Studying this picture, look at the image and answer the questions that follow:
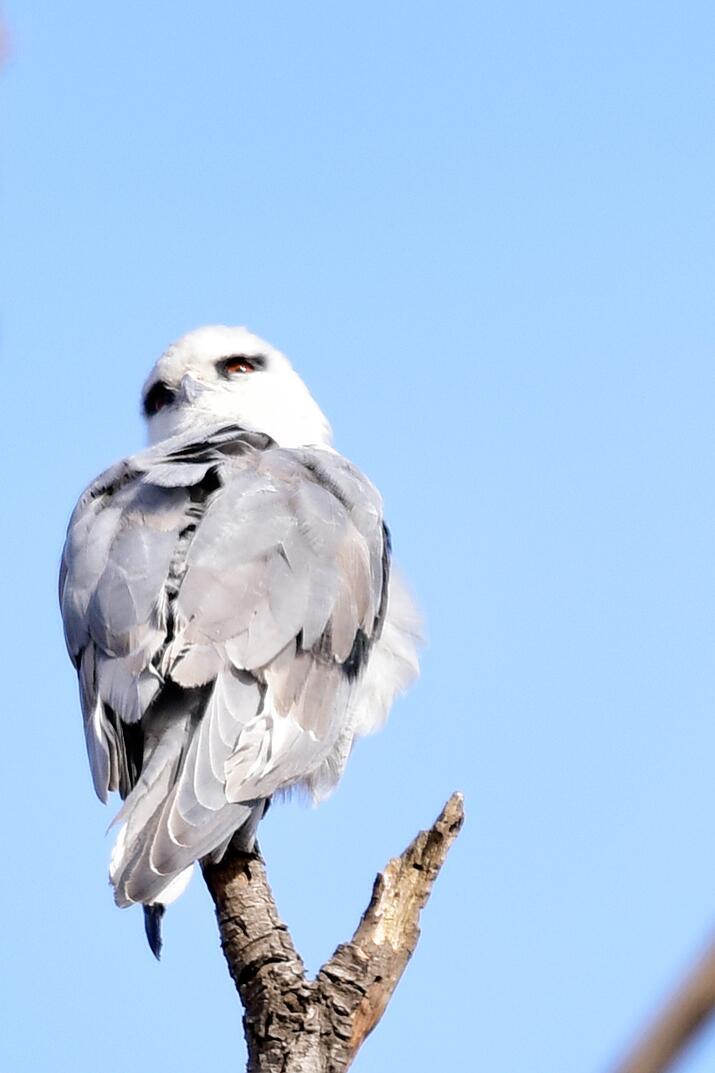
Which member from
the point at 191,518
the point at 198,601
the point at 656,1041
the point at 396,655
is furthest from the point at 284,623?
the point at 656,1041

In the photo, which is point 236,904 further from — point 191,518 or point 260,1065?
point 191,518

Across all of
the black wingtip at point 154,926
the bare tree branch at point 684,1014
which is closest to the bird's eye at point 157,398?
the black wingtip at point 154,926

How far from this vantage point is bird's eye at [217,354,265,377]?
6621 mm

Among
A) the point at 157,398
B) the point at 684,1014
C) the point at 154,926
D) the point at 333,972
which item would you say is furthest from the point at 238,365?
the point at 684,1014

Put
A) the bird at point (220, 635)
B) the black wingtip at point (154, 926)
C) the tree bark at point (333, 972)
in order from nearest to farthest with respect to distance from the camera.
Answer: the tree bark at point (333, 972) < the black wingtip at point (154, 926) < the bird at point (220, 635)

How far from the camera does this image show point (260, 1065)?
9.94ft

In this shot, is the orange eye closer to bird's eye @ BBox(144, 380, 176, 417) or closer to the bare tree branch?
bird's eye @ BBox(144, 380, 176, 417)

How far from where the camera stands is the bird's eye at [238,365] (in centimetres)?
662

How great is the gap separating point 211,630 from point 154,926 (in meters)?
0.97

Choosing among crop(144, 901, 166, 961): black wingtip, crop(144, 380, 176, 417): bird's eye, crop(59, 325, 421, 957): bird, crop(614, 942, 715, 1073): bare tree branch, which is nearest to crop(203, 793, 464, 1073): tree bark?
crop(144, 901, 166, 961): black wingtip

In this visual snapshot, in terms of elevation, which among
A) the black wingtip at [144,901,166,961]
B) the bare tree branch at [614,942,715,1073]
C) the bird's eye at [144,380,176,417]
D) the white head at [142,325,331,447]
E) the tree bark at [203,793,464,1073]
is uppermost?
the bare tree branch at [614,942,715,1073]

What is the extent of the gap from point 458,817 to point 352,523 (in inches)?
68.4

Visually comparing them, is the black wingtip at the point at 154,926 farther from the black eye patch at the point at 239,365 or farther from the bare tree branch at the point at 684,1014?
the black eye patch at the point at 239,365

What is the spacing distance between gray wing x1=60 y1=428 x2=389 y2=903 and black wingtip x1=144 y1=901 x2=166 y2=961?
161 millimetres
